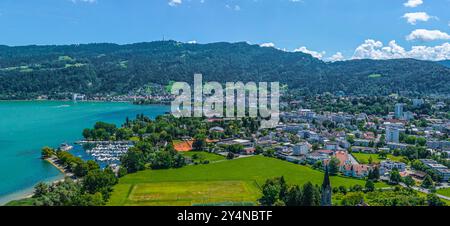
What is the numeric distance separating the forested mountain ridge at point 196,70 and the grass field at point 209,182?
27317 millimetres

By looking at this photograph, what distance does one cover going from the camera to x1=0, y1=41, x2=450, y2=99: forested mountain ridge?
1516 inches

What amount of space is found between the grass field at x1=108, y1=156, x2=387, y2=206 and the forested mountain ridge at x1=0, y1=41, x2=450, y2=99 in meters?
27.3

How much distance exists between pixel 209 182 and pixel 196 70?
4021 centimetres

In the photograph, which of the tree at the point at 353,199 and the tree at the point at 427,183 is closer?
the tree at the point at 353,199

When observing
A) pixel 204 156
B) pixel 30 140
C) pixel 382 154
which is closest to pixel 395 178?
pixel 382 154

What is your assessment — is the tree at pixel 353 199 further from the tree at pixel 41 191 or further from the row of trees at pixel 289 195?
the tree at pixel 41 191

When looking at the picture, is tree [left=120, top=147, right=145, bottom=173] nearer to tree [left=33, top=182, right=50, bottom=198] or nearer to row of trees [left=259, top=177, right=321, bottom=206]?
tree [left=33, top=182, right=50, bottom=198]

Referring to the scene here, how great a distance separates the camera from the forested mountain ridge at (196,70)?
38500 mm

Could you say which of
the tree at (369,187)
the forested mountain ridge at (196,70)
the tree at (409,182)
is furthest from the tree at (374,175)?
the forested mountain ridge at (196,70)

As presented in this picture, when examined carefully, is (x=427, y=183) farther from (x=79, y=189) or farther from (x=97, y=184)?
(x=79, y=189)

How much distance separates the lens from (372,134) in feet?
53.2

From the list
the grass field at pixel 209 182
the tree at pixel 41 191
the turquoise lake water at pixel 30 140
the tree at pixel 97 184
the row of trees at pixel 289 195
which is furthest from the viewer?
the turquoise lake water at pixel 30 140

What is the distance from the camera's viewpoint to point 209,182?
905 cm
